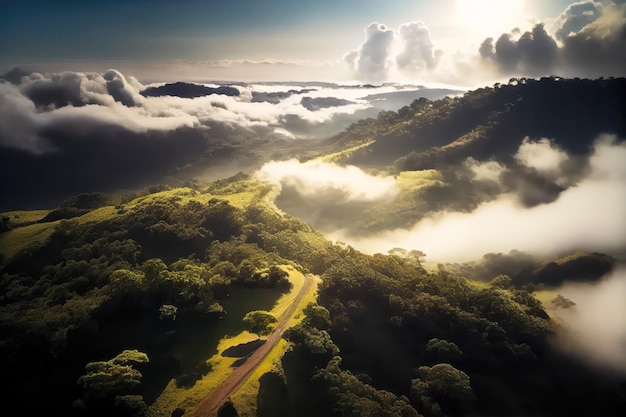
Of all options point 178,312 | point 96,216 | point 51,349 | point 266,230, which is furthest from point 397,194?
point 51,349

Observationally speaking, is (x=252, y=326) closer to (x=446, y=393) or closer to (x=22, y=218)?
(x=446, y=393)

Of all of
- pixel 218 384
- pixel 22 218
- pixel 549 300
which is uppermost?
pixel 218 384

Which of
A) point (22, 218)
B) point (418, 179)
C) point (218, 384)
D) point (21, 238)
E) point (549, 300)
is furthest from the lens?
point (418, 179)

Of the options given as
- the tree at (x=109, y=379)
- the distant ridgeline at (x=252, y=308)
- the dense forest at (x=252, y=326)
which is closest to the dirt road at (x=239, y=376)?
the dense forest at (x=252, y=326)

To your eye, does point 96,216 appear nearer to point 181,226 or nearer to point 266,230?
point 181,226

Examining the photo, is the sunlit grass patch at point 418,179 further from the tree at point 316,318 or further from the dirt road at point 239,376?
the dirt road at point 239,376

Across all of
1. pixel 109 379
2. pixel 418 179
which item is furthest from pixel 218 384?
pixel 418 179
